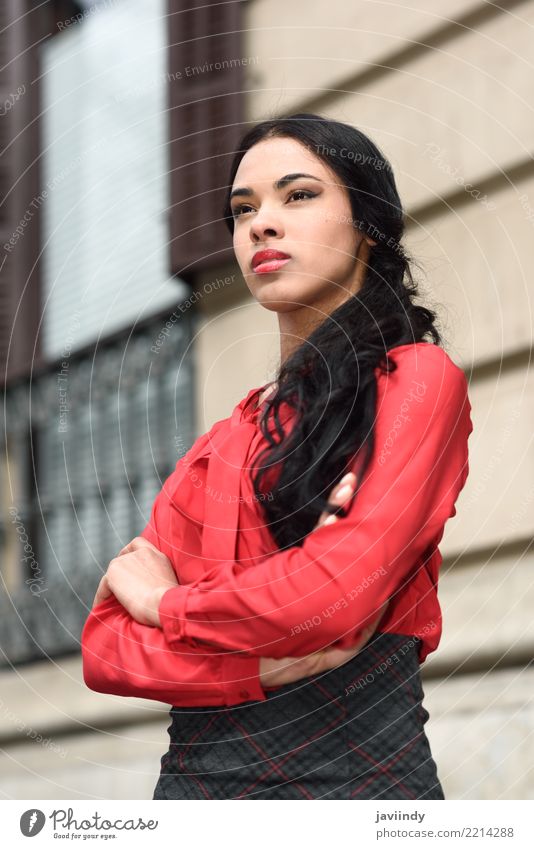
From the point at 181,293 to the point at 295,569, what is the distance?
3.01 m

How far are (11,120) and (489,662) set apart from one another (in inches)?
128

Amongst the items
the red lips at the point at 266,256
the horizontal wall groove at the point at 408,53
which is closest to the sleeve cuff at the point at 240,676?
the red lips at the point at 266,256

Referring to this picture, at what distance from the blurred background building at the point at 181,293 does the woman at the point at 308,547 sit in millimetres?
558

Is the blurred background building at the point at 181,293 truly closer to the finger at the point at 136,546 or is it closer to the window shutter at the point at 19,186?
the window shutter at the point at 19,186

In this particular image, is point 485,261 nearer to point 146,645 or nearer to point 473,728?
point 473,728

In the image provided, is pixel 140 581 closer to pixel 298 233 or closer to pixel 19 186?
pixel 298 233

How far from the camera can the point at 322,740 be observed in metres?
1.27

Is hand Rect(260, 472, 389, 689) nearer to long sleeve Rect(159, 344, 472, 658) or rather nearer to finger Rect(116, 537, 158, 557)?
long sleeve Rect(159, 344, 472, 658)

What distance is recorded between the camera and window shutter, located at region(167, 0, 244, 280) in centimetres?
377

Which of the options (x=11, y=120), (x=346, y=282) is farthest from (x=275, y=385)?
(x=11, y=120)

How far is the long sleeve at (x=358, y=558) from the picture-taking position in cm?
117

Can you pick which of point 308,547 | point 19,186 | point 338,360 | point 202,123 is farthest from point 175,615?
point 19,186

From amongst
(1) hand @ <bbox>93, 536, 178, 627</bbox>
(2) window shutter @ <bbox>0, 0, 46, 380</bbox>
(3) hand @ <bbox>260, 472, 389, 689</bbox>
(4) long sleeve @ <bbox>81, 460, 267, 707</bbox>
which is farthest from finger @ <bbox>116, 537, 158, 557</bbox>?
(2) window shutter @ <bbox>0, 0, 46, 380</bbox>

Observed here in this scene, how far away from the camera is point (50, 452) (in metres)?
4.91
